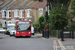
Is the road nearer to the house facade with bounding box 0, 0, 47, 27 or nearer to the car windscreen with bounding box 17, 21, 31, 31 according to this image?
the car windscreen with bounding box 17, 21, 31, 31

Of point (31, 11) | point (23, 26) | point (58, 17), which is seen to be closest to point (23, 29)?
point (23, 26)

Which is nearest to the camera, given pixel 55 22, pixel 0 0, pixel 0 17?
pixel 0 0

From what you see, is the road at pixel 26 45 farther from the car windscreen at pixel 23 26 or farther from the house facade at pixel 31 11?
the house facade at pixel 31 11

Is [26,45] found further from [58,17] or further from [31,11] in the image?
[31,11]

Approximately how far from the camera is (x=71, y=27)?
40.1 metres

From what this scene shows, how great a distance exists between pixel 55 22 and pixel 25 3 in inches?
1524

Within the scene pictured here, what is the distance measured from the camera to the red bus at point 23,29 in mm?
39375

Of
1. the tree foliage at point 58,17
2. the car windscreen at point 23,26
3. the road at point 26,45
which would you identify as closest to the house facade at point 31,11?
the car windscreen at point 23,26

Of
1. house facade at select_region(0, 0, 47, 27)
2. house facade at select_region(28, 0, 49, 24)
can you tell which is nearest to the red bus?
house facade at select_region(0, 0, 47, 27)

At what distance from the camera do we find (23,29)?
1556 inches

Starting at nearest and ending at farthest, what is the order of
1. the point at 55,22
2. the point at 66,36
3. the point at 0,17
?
the point at 66,36 < the point at 55,22 < the point at 0,17

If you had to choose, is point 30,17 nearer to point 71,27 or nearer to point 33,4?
point 33,4

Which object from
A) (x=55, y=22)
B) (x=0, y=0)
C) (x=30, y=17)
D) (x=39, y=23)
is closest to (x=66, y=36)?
(x=55, y=22)

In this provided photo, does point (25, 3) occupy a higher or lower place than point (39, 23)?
higher
